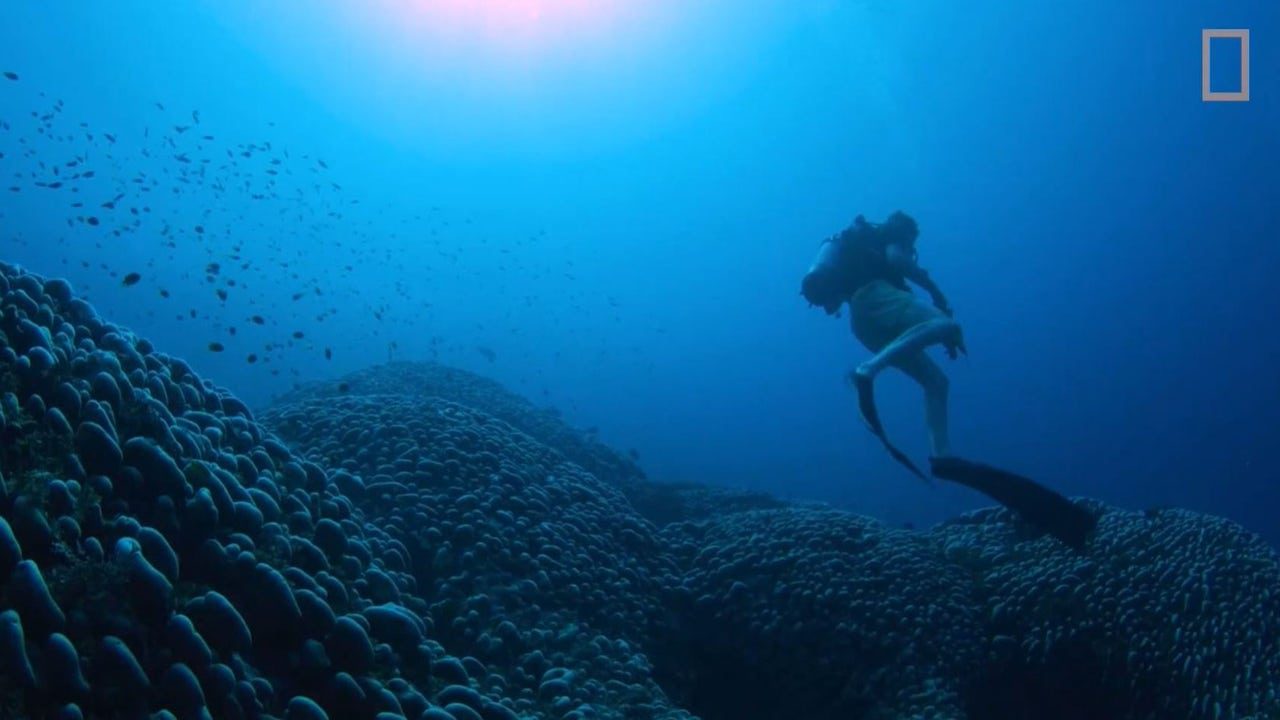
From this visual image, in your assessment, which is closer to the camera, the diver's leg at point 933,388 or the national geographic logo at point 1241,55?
the diver's leg at point 933,388

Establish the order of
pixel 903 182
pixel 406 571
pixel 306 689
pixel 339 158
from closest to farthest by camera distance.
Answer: pixel 306 689, pixel 406 571, pixel 903 182, pixel 339 158

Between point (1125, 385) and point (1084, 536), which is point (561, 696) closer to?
point (1084, 536)

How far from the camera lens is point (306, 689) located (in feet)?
9.82

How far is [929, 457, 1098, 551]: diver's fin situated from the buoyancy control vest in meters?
2.66

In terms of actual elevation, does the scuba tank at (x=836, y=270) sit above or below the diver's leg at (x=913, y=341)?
above

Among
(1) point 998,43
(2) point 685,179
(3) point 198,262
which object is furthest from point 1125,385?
(3) point 198,262

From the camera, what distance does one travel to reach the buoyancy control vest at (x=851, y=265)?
8.71 meters

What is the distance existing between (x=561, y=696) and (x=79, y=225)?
283ft

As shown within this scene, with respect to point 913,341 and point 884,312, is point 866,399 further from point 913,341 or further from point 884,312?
point 884,312

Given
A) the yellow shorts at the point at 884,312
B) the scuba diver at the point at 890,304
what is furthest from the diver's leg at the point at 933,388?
the yellow shorts at the point at 884,312

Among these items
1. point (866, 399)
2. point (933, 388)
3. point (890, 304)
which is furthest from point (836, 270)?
point (866, 399)

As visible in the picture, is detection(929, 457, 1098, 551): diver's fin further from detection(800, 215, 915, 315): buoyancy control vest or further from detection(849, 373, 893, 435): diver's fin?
detection(800, 215, 915, 315): buoyancy control vest

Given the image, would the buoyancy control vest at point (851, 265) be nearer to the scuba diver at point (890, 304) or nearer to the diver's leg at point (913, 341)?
the scuba diver at point (890, 304)

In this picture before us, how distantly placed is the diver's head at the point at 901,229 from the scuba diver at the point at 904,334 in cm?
1
